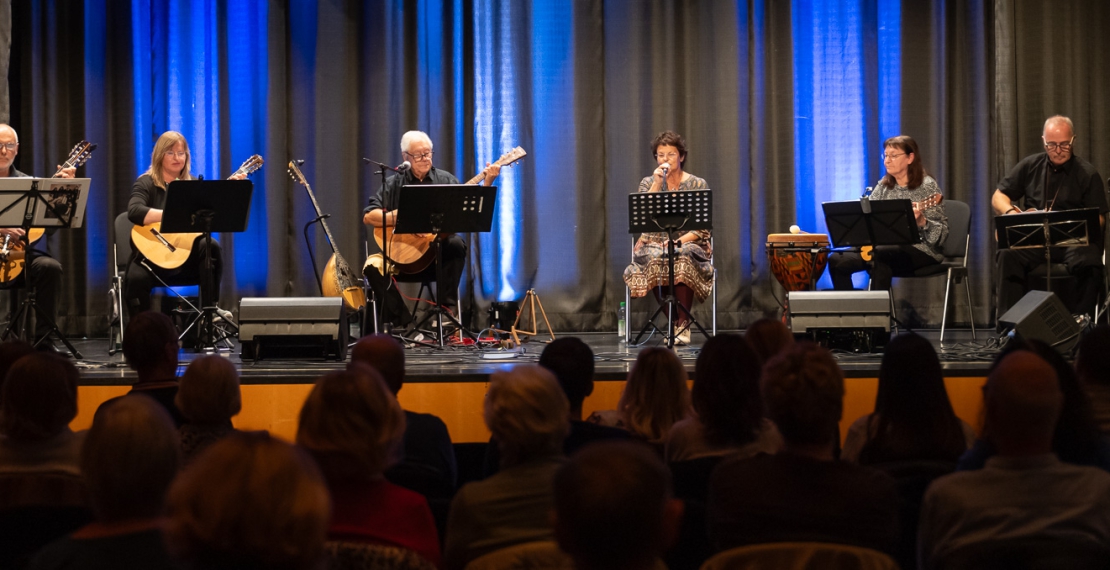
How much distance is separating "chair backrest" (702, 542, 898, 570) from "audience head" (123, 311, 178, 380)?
216cm

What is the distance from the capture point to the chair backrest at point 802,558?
1652 millimetres

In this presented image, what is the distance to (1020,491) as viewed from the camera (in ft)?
5.97

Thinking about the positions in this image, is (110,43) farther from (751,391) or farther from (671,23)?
(751,391)

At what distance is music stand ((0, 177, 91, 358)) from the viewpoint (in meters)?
5.18

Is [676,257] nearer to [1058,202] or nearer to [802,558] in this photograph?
[1058,202]

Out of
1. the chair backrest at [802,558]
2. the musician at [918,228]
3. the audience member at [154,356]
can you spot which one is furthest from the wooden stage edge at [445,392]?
the chair backrest at [802,558]

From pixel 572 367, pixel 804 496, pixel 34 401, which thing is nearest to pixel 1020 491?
pixel 804 496

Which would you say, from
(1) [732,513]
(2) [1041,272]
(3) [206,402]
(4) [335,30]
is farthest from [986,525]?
(4) [335,30]

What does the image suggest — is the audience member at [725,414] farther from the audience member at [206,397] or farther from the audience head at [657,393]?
the audience member at [206,397]

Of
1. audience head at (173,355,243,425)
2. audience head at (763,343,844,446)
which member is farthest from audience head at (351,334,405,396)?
audience head at (763,343,844,446)

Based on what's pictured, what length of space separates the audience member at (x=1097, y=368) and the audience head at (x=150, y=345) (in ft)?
9.08

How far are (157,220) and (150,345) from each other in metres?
3.13

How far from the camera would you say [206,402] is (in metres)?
2.55

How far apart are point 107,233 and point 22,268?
1.78m
